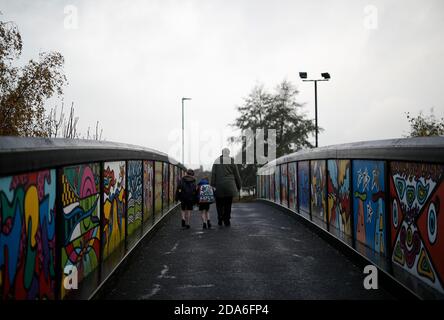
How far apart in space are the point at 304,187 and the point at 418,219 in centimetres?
653

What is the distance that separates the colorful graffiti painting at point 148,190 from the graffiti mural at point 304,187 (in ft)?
11.3

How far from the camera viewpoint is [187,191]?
10.4m

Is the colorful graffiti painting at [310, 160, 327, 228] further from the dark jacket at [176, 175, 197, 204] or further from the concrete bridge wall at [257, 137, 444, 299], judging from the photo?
the dark jacket at [176, 175, 197, 204]

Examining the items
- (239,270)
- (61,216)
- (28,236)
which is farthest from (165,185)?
(28,236)

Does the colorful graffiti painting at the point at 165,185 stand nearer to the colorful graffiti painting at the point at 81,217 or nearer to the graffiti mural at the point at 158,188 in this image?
the graffiti mural at the point at 158,188

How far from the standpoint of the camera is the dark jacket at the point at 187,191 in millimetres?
10305

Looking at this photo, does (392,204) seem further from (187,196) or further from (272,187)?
(272,187)

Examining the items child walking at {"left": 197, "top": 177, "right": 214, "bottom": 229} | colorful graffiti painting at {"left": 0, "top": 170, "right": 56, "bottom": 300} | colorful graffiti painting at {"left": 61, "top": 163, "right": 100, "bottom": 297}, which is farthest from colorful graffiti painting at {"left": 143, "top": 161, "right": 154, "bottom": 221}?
colorful graffiti painting at {"left": 0, "top": 170, "right": 56, "bottom": 300}

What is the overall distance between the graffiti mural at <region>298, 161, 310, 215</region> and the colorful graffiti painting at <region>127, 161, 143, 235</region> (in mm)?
3895

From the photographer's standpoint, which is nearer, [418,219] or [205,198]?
[418,219]

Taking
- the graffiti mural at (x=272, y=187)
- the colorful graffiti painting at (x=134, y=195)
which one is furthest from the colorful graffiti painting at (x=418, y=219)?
the graffiti mural at (x=272, y=187)

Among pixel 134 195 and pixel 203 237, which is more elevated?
pixel 134 195

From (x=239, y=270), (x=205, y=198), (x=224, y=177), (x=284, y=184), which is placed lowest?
(x=239, y=270)
